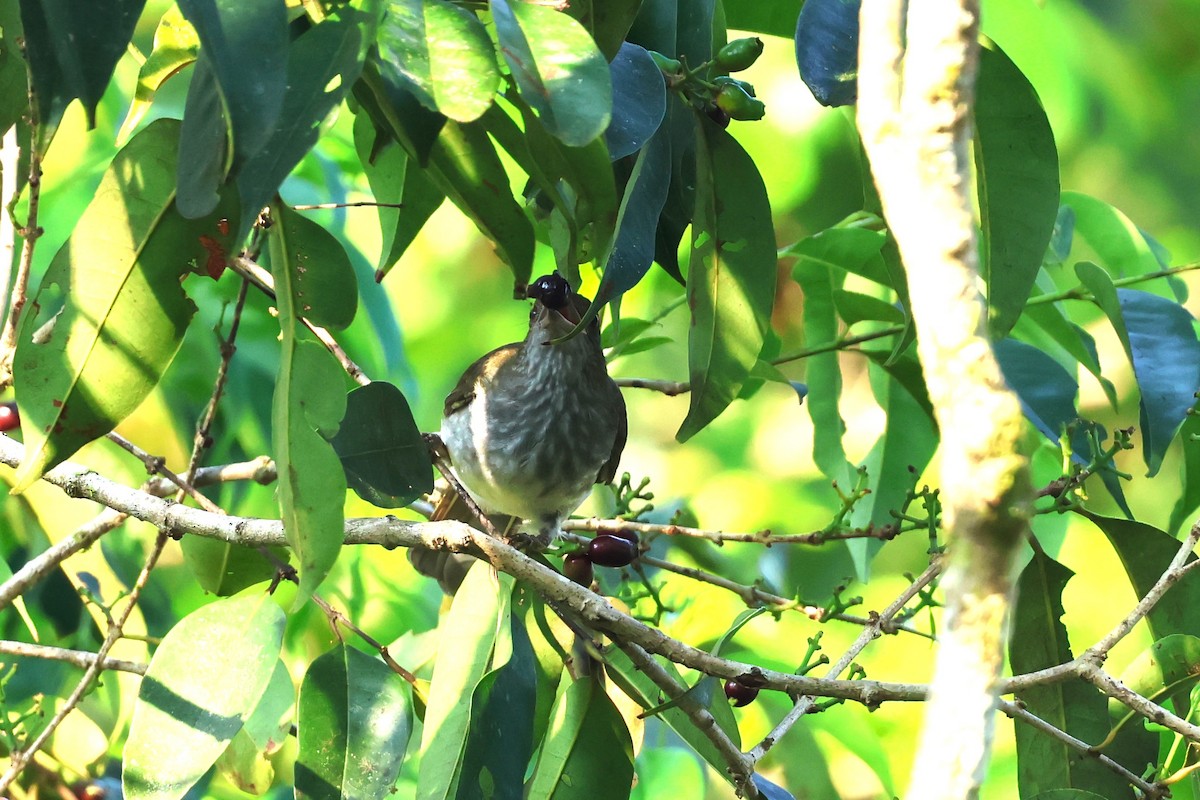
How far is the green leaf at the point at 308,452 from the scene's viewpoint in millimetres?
1074

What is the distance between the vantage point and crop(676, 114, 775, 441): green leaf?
145 centimetres

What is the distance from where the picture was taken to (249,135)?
900mm

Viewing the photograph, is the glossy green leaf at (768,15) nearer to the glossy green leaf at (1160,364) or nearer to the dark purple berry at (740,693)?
the glossy green leaf at (1160,364)

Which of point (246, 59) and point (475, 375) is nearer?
point (246, 59)

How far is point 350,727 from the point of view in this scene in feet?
4.82

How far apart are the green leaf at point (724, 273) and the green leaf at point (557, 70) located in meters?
0.42

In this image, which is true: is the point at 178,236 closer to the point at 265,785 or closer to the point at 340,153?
the point at 265,785

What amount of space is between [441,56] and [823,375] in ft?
4.46

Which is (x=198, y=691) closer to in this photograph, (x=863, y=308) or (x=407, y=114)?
(x=407, y=114)

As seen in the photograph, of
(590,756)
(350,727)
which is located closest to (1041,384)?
(590,756)

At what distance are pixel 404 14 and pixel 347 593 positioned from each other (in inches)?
71.6

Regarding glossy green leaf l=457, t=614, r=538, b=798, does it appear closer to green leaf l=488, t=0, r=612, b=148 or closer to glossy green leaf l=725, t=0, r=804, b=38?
green leaf l=488, t=0, r=612, b=148

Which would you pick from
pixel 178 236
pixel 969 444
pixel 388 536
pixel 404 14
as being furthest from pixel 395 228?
pixel 969 444

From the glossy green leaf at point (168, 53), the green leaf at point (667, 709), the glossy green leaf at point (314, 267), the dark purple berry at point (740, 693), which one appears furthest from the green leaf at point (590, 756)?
the glossy green leaf at point (168, 53)
